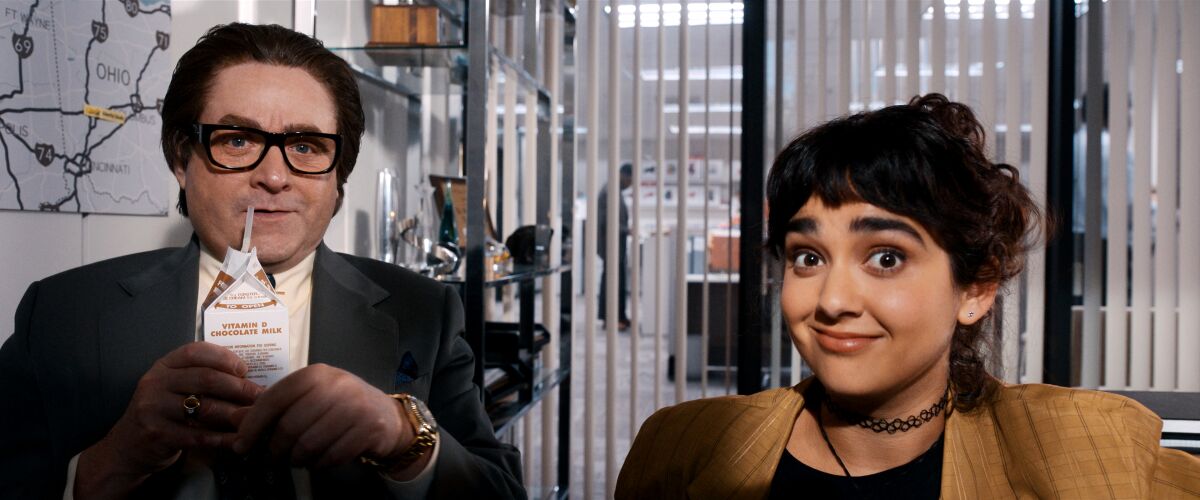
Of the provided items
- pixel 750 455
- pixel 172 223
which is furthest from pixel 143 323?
pixel 750 455

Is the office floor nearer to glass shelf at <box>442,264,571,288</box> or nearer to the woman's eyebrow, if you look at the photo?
glass shelf at <box>442,264,571,288</box>

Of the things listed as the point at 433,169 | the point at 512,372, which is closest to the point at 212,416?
the point at 512,372

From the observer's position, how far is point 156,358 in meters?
1.14

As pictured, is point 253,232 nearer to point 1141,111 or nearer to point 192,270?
point 192,270

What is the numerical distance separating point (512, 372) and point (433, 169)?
0.70 metres

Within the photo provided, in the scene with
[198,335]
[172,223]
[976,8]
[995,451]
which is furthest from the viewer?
[976,8]

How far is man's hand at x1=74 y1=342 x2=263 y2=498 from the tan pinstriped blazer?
2.05ft

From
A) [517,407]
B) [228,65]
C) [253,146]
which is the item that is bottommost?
[517,407]

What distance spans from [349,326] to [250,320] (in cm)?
34

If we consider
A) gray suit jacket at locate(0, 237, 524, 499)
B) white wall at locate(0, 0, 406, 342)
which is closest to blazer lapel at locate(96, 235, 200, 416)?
gray suit jacket at locate(0, 237, 524, 499)

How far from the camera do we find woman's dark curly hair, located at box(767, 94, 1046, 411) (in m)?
1.18

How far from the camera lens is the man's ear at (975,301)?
1.23 m

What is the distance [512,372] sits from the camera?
8.63 ft

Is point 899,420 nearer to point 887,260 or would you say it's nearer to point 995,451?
point 995,451
